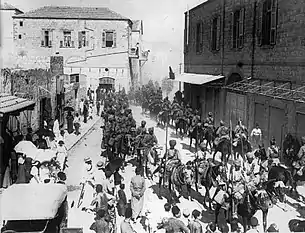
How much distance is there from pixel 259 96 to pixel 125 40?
5.20 m

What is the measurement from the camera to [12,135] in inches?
413

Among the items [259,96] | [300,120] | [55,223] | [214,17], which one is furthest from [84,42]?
[55,223]

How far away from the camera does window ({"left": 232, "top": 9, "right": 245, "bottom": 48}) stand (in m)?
15.3

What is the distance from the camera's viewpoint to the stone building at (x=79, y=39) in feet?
51.5

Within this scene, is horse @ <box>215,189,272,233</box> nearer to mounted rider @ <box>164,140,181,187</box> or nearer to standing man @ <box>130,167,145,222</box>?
standing man @ <box>130,167,145,222</box>

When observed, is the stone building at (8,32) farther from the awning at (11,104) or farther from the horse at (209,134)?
the horse at (209,134)

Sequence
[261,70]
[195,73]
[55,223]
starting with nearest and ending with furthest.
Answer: [55,223] < [261,70] < [195,73]

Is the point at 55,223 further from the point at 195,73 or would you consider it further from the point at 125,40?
the point at 195,73

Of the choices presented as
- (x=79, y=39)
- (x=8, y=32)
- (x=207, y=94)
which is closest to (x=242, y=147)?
(x=207, y=94)

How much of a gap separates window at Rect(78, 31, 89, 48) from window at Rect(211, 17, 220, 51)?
4.65 metres

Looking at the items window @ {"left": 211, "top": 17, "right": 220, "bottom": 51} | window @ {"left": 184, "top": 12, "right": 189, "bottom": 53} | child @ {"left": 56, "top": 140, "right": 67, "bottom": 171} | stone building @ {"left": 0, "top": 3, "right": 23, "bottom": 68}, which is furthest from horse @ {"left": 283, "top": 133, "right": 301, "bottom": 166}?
stone building @ {"left": 0, "top": 3, "right": 23, "bottom": 68}

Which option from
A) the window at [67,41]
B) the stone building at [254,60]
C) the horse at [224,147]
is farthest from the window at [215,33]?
the horse at [224,147]

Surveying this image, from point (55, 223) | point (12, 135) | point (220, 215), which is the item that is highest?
point (12, 135)

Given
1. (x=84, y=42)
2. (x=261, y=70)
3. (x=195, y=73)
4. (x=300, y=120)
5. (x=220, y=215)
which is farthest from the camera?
(x=195, y=73)
